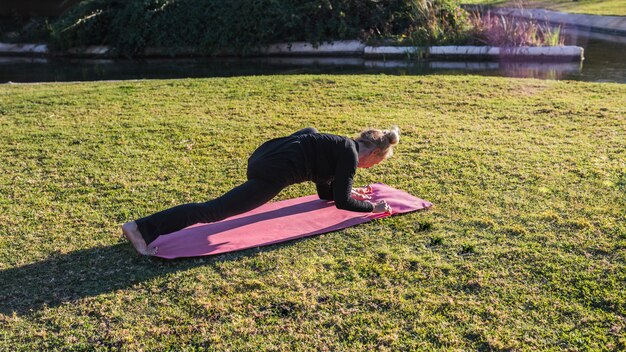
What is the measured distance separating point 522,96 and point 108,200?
220 inches

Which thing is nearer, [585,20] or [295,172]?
[295,172]

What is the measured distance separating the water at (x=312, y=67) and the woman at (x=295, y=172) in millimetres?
7012

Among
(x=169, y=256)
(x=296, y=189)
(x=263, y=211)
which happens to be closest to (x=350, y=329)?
(x=169, y=256)

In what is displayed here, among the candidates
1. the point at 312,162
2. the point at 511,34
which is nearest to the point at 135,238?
the point at 312,162

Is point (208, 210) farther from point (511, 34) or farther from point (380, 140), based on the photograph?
point (511, 34)

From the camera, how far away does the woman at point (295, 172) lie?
13.6 ft

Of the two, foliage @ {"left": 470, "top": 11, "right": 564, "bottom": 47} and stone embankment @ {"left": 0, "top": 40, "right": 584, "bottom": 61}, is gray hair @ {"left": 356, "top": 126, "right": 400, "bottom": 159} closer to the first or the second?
stone embankment @ {"left": 0, "top": 40, "right": 584, "bottom": 61}

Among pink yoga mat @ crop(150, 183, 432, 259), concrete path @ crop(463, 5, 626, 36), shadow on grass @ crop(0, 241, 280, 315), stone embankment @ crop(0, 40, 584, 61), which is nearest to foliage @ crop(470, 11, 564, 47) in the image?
stone embankment @ crop(0, 40, 584, 61)

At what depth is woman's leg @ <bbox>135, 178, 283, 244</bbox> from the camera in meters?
4.05

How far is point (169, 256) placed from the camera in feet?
13.3

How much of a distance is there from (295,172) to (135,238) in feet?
3.79

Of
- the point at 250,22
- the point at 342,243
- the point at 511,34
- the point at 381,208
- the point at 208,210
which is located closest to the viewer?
the point at 208,210

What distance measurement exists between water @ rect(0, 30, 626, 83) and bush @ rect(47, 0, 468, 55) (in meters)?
0.51

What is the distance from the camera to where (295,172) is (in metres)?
4.36
